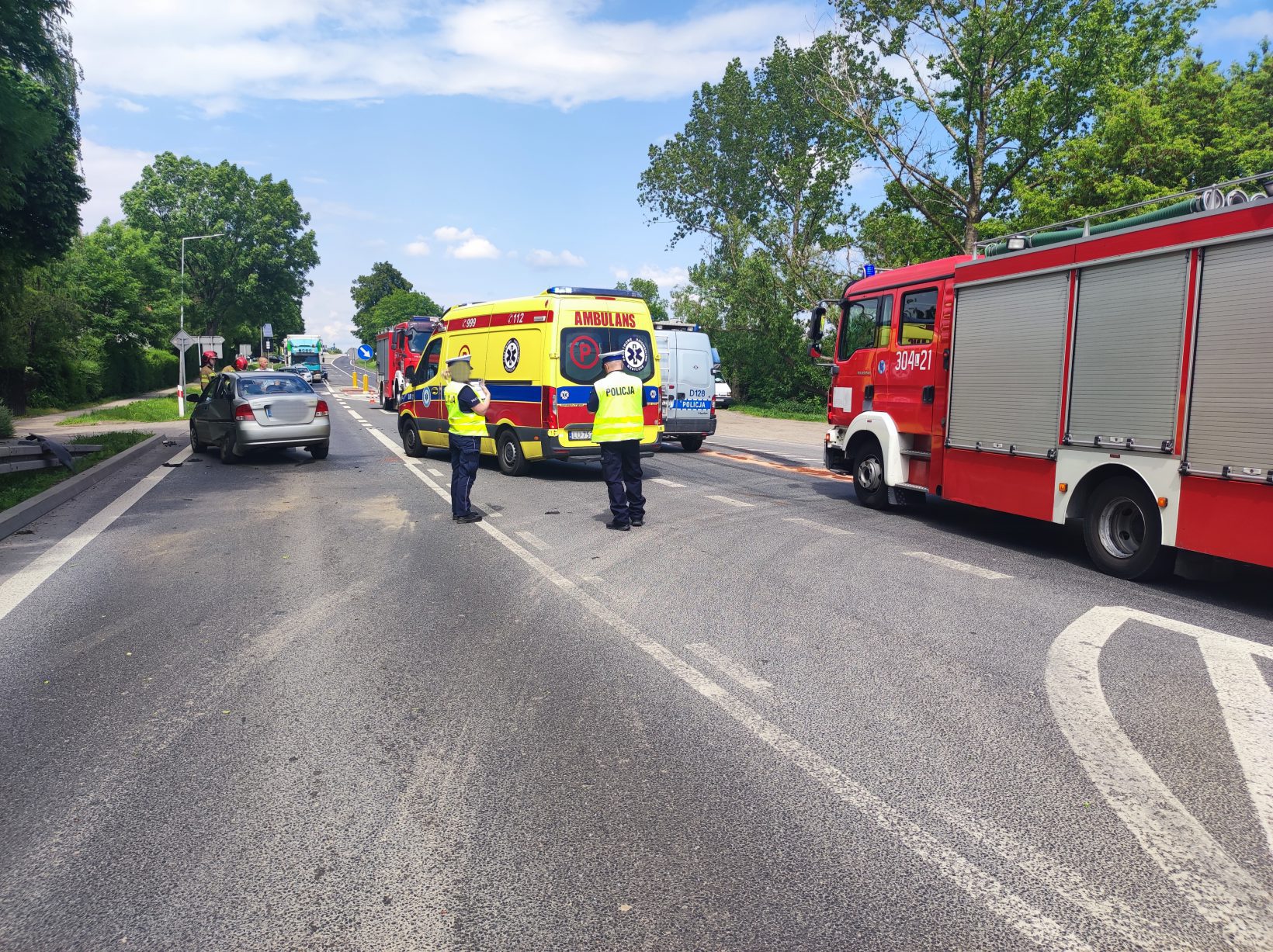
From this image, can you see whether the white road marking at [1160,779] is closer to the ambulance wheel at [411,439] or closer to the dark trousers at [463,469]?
the dark trousers at [463,469]

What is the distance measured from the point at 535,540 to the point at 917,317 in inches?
194

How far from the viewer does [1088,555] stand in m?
8.15

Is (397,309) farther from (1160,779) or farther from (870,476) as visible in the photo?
(1160,779)

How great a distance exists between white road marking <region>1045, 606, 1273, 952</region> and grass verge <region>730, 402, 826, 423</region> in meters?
27.7

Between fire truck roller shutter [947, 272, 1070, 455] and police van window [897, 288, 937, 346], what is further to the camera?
police van window [897, 288, 937, 346]

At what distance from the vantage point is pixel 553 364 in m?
12.5

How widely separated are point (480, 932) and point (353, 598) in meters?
4.17

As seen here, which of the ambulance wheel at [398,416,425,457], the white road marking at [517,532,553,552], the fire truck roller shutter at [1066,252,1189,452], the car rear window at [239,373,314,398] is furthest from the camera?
the ambulance wheel at [398,416,425,457]

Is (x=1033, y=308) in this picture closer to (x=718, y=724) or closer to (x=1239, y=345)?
(x=1239, y=345)

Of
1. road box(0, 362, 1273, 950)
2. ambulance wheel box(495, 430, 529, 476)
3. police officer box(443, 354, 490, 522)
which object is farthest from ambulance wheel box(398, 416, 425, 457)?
road box(0, 362, 1273, 950)

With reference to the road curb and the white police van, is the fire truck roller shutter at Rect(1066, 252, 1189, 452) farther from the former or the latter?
the white police van

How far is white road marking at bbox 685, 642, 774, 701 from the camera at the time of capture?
455cm

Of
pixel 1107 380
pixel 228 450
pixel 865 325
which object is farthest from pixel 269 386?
pixel 1107 380

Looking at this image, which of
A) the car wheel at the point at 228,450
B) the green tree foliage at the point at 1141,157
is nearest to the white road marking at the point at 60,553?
the car wheel at the point at 228,450
